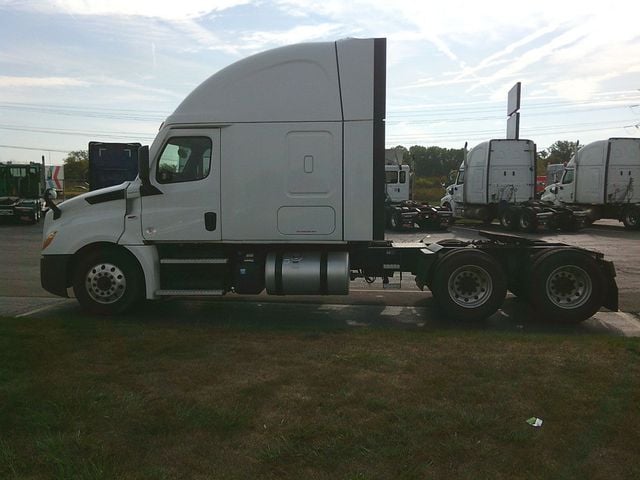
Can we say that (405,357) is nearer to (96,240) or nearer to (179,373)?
(179,373)

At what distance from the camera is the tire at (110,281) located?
7629 mm

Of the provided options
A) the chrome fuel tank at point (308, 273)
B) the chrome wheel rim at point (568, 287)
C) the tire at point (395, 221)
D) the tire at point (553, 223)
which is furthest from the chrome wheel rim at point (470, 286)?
the tire at point (553, 223)

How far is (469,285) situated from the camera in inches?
295

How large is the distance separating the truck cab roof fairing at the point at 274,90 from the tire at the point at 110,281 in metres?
2.05

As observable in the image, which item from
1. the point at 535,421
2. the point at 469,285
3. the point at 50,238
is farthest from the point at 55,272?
the point at 535,421

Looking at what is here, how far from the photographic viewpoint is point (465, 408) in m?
4.07

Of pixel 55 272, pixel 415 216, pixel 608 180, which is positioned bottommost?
pixel 415 216

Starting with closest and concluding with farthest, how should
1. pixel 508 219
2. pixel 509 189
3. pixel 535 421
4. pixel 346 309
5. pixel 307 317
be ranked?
pixel 535 421 < pixel 307 317 < pixel 346 309 < pixel 508 219 < pixel 509 189

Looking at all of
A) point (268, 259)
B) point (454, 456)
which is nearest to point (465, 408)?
point (454, 456)

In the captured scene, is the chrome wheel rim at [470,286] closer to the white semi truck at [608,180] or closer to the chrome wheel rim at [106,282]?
the chrome wheel rim at [106,282]

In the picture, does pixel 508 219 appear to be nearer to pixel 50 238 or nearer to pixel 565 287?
pixel 565 287

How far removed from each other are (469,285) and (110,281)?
16.0 ft

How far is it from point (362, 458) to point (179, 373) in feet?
7.02

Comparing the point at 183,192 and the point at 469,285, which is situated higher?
the point at 183,192
